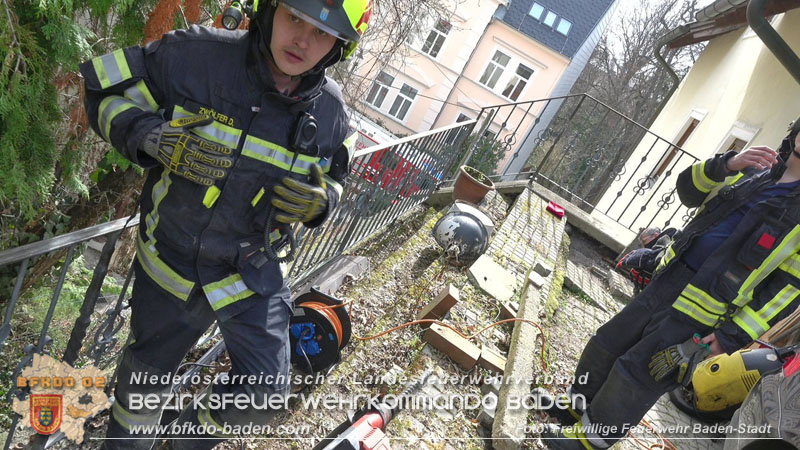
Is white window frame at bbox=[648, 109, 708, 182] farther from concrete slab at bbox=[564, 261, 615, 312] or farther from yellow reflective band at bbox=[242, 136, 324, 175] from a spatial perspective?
yellow reflective band at bbox=[242, 136, 324, 175]

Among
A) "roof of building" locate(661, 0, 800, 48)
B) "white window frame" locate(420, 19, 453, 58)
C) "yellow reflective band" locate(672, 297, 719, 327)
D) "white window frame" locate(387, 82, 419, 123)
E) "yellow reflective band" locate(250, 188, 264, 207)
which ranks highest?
"roof of building" locate(661, 0, 800, 48)

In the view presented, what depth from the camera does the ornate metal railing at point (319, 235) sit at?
186cm

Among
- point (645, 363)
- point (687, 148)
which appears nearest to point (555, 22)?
point (687, 148)

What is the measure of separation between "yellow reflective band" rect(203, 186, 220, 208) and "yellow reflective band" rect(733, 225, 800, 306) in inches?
113

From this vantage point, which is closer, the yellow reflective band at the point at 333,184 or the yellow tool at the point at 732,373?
the yellow reflective band at the point at 333,184

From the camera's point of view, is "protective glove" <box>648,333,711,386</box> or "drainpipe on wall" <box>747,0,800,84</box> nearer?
"protective glove" <box>648,333,711,386</box>

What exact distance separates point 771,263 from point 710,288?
0.34 m

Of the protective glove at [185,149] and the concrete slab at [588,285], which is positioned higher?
the protective glove at [185,149]

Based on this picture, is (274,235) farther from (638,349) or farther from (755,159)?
(755,159)

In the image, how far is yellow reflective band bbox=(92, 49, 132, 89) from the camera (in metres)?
1.77

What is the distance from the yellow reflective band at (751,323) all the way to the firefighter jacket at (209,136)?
2.55 meters

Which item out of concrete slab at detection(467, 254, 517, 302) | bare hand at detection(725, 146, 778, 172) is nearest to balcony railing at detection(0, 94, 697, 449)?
concrete slab at detection(467, 254, 517, 302)

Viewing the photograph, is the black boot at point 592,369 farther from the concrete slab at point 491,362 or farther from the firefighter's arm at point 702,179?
the firefighter's arm at point 702,179

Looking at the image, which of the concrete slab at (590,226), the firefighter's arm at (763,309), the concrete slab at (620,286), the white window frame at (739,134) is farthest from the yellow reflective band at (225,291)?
the white window frame at (739,134)
